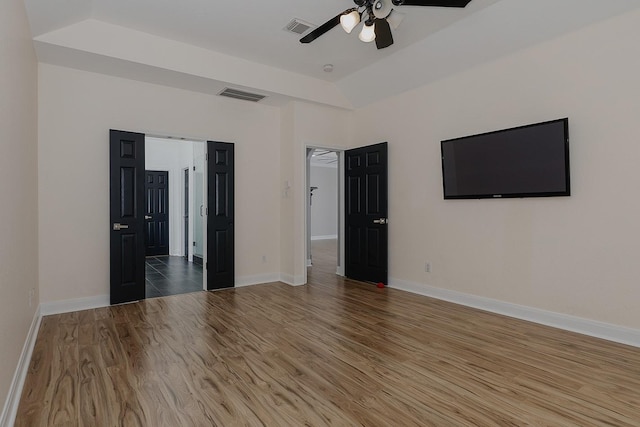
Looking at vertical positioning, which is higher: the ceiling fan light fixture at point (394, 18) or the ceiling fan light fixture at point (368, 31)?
the ceiling fan light fixture at point (394, 18)

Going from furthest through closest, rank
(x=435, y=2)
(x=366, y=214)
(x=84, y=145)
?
(x=366, y=214)
(x=84, y=145)
(x=435, y=2)

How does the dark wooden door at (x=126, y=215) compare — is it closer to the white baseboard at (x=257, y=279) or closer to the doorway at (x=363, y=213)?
the white baseboard at (x=257, y=279)

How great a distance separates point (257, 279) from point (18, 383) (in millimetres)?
3346

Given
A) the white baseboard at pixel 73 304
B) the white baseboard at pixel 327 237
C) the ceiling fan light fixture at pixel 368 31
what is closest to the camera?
the ceiling fan light fixture at pixel 368 31

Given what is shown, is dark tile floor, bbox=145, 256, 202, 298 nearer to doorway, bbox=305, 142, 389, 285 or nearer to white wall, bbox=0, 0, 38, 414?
white wall, bbox=0, 0, 38, 414

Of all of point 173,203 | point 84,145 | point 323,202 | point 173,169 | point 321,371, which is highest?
point 173,169

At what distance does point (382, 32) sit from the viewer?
3.03 metres

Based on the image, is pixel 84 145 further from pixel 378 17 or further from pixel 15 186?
pixel 378 17

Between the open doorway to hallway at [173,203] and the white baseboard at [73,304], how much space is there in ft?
10.6

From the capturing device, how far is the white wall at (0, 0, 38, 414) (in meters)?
1.97

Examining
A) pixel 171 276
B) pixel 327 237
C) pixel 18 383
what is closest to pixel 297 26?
pixel 18 383

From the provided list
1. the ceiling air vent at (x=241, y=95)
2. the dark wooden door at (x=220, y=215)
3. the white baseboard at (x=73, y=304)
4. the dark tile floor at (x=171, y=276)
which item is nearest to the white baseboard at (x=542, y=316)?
the dark wooden door at (x=220, y=215)

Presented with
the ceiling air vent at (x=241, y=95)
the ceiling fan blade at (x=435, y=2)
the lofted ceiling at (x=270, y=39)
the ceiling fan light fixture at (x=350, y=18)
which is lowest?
the ceiling fan light fixture at (x=350, y=18)

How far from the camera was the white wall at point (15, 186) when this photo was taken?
197cm
